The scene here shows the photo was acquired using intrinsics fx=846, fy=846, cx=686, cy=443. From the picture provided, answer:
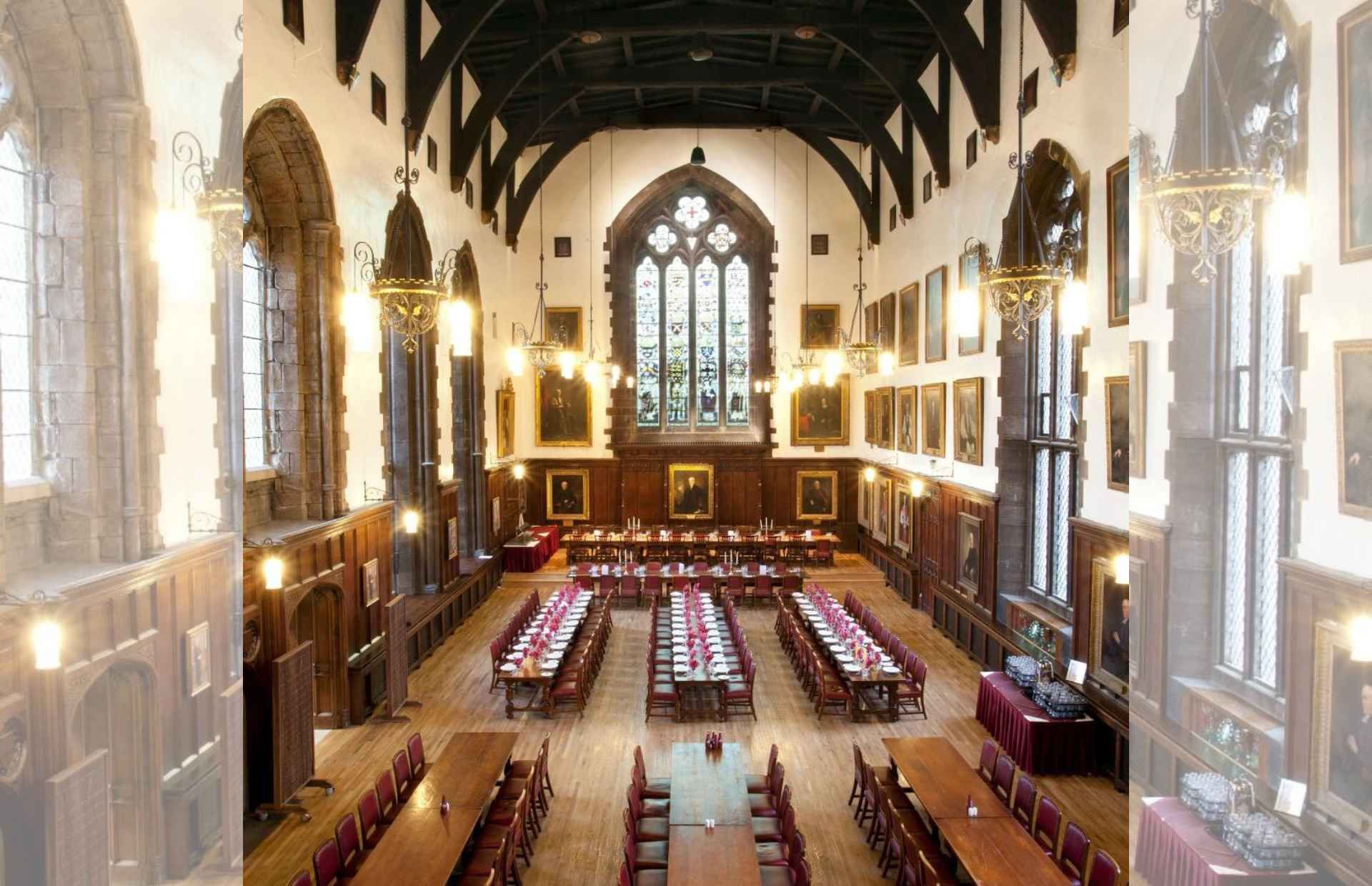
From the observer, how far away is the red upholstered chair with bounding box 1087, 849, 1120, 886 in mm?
5477

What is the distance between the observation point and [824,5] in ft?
45.6

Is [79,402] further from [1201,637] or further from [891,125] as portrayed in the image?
[891,125]

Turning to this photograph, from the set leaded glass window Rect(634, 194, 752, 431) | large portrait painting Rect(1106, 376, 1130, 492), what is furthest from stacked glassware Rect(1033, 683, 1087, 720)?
leaded glass window Rect(634, 194, 752, 431)

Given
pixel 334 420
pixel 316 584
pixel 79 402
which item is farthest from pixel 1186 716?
pixel 334 420

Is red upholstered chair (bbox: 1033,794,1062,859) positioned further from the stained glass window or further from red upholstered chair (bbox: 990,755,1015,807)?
the stained glass window

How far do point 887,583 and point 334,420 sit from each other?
1220 centimetres

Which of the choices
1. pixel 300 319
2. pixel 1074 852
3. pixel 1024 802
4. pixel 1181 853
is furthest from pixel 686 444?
pixel 1181 853

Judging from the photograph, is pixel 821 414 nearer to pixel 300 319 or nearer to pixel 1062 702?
pixel 1062 702

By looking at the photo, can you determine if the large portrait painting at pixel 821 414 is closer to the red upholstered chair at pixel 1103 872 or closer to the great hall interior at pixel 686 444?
the great hall interior at pixel 686 444

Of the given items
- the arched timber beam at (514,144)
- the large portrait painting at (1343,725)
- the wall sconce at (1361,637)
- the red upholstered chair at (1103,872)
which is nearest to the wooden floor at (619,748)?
the red upholstered chair at (1103,872)

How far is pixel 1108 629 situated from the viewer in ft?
27.9

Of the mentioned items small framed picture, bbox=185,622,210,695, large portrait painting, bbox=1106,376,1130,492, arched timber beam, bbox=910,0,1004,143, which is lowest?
small framed picture, bbox=185,622,210,695

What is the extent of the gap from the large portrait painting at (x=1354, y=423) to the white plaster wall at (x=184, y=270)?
3328mm

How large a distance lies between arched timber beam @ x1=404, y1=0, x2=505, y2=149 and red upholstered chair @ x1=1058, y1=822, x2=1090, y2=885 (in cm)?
1108
